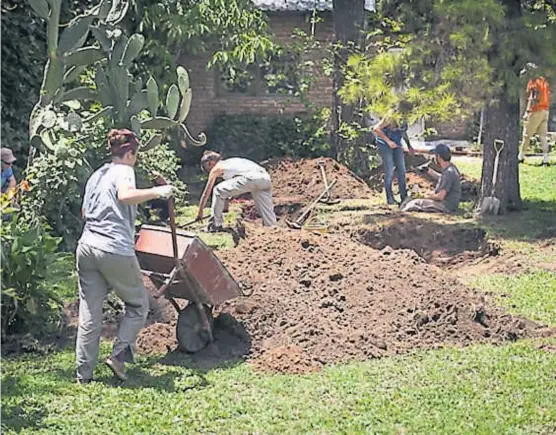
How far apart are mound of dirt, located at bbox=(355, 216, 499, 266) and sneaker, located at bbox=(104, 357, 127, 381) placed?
6.32 meters

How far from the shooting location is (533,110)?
736 inches

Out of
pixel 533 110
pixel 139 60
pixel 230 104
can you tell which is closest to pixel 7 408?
pixel 139 60

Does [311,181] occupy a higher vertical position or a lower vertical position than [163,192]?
lower

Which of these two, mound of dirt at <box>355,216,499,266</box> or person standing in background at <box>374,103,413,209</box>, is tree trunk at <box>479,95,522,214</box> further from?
person standing in background at <box>374,103,413,209</box>

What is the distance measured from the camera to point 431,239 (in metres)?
12.9

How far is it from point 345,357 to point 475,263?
4912 mm

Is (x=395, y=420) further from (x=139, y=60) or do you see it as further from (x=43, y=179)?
(x=139, y=60)

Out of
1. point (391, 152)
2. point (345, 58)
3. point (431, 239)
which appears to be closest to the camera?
point (431, 239)

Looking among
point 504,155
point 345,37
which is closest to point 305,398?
point 504,155

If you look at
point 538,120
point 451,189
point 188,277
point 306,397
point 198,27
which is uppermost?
point 198,27

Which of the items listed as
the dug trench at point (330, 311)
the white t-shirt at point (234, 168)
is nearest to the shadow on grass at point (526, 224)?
the white t-shirt at point (234, 168)

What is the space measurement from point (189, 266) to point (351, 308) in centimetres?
177

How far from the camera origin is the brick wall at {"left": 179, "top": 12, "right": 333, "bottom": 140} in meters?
22.3

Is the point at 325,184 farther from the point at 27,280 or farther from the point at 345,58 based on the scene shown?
the point at 27,280
